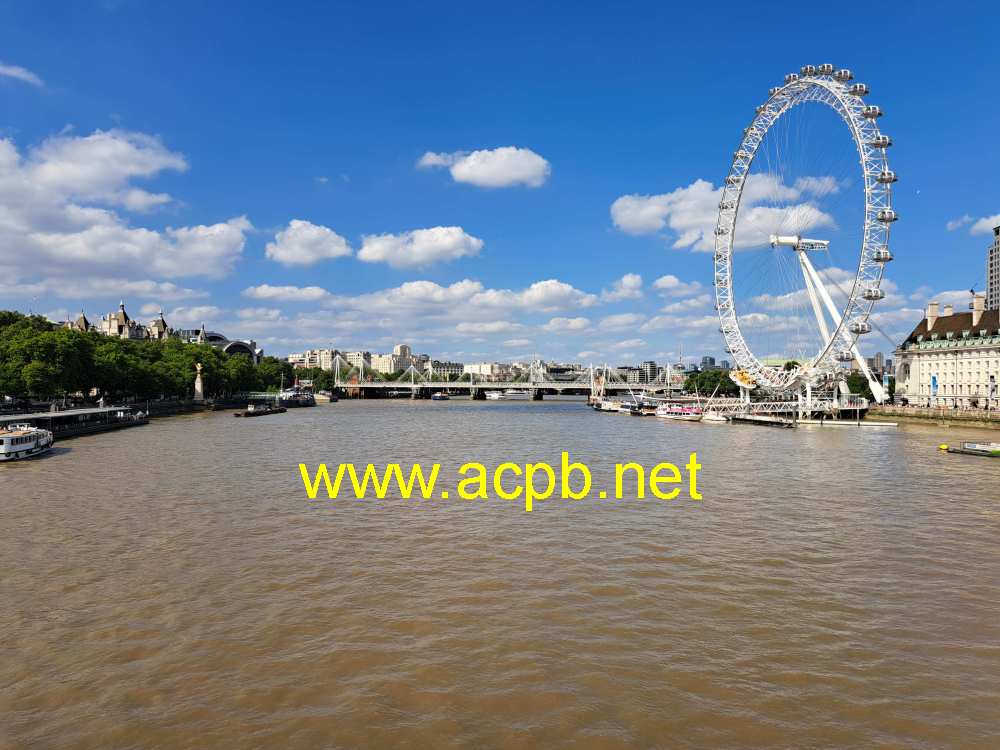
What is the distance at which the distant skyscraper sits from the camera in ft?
526

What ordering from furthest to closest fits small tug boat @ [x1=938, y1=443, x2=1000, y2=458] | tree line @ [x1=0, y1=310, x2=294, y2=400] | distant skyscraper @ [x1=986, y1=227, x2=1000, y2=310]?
distant skyscraper @ [x1=986, y1=227, x2=1000, y2=310], tree line @ [x1=0, y1=310, x2=294, y2=400], small tug boat @ [x1=938, y1=443, x2=1000, y2=458]

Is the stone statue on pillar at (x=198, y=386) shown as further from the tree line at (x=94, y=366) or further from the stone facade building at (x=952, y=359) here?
the stone facade building at (x=952, y=359)

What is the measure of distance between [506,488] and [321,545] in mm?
11005

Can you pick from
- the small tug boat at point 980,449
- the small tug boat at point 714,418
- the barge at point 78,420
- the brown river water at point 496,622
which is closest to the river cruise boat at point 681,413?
the small tug boat at point 714,418

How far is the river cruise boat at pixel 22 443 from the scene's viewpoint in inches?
1353

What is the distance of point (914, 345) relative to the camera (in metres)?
91.2

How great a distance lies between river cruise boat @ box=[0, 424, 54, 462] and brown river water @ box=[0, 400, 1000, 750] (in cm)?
1261

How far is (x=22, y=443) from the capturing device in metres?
35.4

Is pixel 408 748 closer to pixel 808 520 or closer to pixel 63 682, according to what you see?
pixel 63 682

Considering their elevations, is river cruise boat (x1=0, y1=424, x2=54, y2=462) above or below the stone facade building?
below

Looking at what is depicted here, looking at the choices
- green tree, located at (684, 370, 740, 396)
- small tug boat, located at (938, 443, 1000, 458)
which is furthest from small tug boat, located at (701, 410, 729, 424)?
green tree, located at (684, 370, 740, 396)

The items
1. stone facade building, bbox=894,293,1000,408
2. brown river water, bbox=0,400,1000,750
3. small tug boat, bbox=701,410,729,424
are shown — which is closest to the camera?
brown river water, bbox=0,400,1000,750

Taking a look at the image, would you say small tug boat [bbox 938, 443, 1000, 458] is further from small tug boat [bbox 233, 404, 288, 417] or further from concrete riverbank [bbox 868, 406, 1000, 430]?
small tug boat [bbox 233, 404, 288, 417]

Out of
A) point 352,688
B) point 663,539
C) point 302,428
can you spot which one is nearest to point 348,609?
point 352,688
